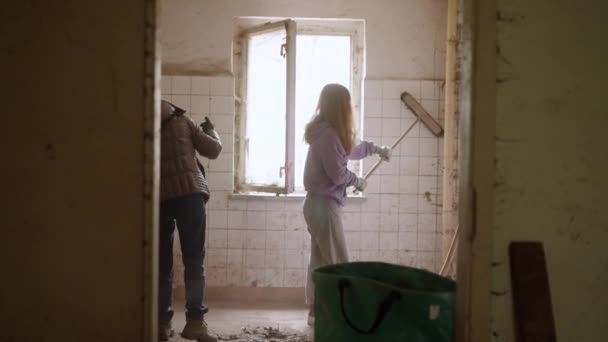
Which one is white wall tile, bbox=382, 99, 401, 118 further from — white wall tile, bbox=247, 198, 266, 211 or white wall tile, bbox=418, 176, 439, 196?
white wall tile, bbox=247, 198, 266, 211

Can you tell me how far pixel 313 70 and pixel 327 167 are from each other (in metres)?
1.18

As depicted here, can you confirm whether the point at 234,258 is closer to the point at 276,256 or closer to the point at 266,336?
the point at 276,256

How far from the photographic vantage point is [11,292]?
1.50m

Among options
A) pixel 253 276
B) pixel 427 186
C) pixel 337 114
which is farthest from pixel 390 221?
pixel 337 114

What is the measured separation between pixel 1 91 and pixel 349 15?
265 centimetres

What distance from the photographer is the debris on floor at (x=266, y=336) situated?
293 centimetres

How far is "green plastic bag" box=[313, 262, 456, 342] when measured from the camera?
1509 mm

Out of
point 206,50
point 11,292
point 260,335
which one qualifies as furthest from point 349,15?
point 11,292

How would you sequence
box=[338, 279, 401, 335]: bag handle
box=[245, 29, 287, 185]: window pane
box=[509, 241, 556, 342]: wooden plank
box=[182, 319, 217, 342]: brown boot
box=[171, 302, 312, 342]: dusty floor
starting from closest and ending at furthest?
1. box=[509, 241, 556, 342]: wooden plank
2. box=[338, 279, 401, 335]: bag handle
3. box=[182, 319, 217, 342]: brown boot
4. box=[171, 302, 312, 342]: dusty floor
5. box=[245, 29, 287, 185]: window pane

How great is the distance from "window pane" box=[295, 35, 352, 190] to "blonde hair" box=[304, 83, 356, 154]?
80 cm

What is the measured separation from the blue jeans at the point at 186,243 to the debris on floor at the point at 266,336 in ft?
1.18

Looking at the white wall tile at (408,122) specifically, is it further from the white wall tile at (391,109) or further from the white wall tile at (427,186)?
the white wall tile at (427,186)

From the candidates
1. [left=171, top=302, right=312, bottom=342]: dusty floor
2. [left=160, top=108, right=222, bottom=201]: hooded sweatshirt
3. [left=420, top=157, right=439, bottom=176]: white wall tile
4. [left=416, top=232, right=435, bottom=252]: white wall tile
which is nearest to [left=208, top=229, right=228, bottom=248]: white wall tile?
[left=171, top=302, right=312, bottom=342]: dusty floor

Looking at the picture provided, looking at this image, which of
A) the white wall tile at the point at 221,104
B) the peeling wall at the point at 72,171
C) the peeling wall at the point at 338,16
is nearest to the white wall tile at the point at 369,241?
the peeling wall at the point at 338,16
